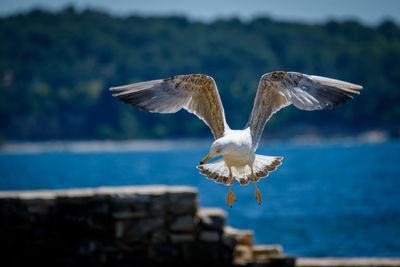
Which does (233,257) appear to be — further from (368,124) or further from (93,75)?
(93,75)

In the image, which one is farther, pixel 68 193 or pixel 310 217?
pixel 310 217

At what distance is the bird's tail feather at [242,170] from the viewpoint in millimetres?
6641

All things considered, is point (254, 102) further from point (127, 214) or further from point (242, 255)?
point (242, 255)

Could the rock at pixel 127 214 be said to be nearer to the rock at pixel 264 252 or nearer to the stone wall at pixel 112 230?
the stone wall at pixel 112 230

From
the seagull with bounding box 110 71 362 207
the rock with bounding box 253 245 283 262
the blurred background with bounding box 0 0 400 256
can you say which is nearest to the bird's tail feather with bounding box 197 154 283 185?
the seagull with bounding box 110 71 362 207

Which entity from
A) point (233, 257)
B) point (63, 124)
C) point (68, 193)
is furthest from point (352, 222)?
point (63, 124)

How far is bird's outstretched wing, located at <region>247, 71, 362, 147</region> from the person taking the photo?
672cm

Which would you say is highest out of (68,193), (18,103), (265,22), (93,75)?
(265,22)

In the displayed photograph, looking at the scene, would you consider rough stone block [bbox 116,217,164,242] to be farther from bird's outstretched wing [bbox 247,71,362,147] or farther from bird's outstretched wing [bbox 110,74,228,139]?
bird's outstretched wing [bbox 247,71,362,147]

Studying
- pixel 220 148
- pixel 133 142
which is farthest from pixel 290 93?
pixel 133 142

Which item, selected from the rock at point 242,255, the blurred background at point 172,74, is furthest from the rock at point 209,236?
the blurred background at point 172,74

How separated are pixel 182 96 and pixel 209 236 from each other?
141 inches

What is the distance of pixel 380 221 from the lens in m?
24.0

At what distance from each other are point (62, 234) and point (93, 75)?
296 feet
